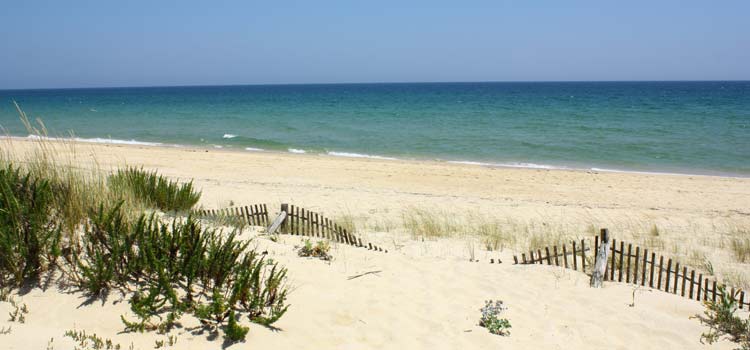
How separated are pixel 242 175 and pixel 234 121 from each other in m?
25.9

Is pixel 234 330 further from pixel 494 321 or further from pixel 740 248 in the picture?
pixel 740 248

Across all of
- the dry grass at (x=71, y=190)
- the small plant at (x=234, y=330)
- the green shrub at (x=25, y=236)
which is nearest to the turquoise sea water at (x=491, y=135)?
the dry grass at (x=71, y=190)

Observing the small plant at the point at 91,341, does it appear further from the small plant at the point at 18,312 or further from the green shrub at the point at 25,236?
the green shrub at the point at 25,236

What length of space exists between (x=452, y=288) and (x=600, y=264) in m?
2.20

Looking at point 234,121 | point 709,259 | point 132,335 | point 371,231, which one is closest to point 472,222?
point 371,231

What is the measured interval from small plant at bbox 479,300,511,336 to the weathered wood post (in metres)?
1.87

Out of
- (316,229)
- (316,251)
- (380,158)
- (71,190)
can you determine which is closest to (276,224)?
(316,229)

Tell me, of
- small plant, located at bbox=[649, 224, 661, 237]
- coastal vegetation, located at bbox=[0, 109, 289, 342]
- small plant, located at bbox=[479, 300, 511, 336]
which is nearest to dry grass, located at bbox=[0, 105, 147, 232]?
coastal vegetation, located at bbox=[0, 109, 289, 342]

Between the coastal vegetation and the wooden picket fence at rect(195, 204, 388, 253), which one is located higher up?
the coastal vegetation

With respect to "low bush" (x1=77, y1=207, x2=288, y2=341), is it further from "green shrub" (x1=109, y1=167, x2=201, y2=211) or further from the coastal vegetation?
"green shrub" (x1=109, y1=167, x2=201, y2=211)

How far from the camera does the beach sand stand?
451cm

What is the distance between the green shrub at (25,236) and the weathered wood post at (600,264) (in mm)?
6355

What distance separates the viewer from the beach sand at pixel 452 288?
4.51m

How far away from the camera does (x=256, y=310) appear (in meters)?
4.66
